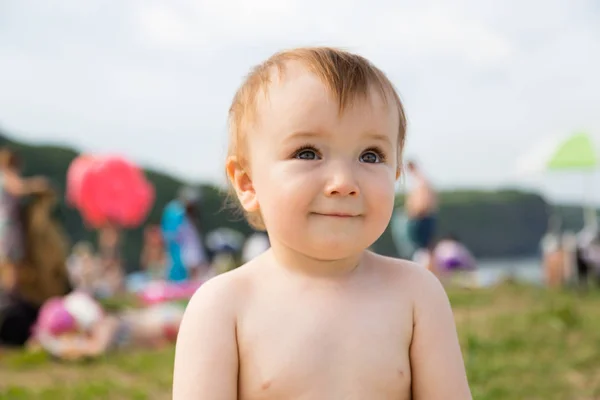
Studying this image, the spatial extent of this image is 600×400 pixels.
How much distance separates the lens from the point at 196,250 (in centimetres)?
1168

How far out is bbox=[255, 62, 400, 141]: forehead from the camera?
168 centimetres

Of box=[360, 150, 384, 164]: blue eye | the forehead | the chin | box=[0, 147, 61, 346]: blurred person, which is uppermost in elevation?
the forehead

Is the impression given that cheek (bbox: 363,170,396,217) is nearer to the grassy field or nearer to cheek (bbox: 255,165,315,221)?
cheek (bbox: 255,165,315,221)

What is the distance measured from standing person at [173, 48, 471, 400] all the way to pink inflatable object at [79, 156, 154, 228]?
10.6 m

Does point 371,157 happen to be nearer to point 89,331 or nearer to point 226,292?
point 226,292

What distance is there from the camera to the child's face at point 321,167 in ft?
5.50

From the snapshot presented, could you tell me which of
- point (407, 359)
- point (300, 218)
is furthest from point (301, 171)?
point (407, 359)

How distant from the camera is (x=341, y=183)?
1.65 metres

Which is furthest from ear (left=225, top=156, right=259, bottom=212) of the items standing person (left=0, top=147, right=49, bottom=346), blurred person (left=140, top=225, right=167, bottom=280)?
blurred person (left=140, top=225, right=167, bottom=280)

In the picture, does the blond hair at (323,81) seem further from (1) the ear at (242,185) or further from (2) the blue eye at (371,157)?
(2) the blue eye at (371,157)

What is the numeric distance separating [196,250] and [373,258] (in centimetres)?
996

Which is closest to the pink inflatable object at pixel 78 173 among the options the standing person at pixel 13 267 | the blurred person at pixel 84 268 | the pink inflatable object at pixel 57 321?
the blurred person at pixel 84 268

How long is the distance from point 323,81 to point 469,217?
13.7 m

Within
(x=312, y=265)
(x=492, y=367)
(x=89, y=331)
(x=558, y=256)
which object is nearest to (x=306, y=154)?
(x=312, y=265)
